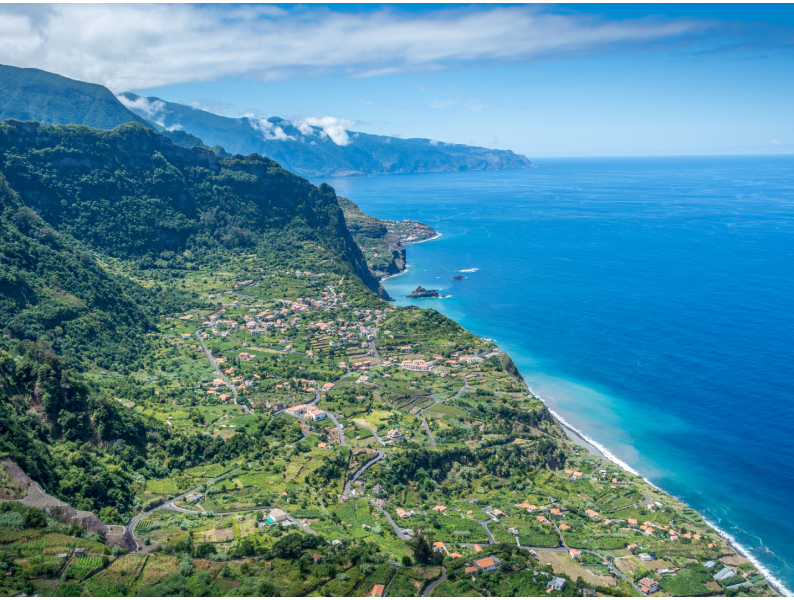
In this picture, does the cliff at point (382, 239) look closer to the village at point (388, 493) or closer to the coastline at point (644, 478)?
the village at point (388, 493)

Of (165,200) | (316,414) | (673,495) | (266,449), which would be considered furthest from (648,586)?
(165,200)

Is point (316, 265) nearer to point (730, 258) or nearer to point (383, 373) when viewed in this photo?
point (383, 373)

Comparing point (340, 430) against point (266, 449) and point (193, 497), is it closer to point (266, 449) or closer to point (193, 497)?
point (266, 449)

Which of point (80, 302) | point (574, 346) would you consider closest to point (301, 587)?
point (80, 302)

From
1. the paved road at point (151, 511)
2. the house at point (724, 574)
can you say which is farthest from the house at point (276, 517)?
the house at point (724, 574)

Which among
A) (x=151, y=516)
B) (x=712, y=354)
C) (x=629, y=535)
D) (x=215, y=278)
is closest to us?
(x=151, y=516)
